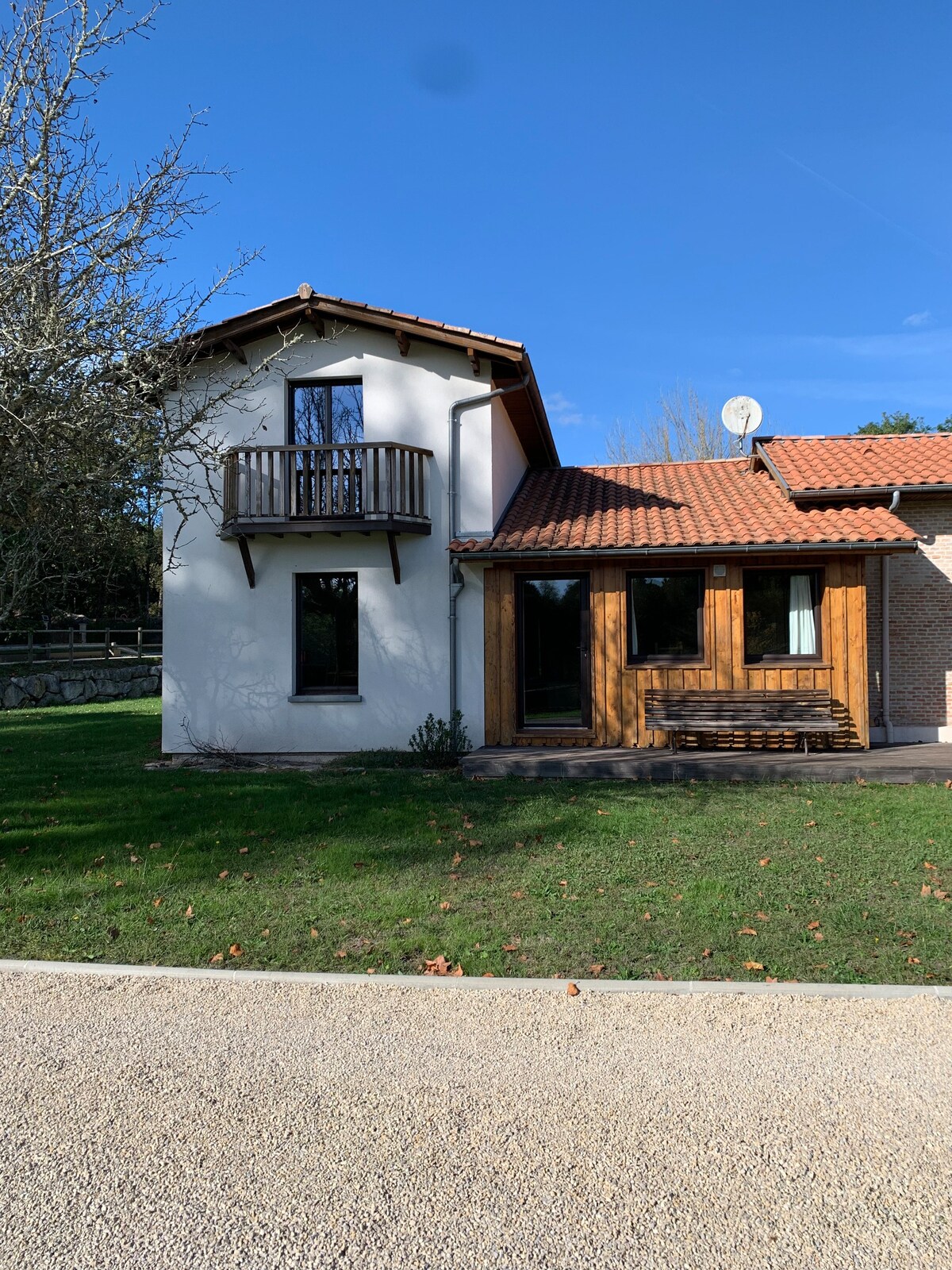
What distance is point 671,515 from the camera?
1309cm

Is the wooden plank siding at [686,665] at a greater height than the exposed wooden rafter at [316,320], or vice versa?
the exposed wooden rafter at [316,320]

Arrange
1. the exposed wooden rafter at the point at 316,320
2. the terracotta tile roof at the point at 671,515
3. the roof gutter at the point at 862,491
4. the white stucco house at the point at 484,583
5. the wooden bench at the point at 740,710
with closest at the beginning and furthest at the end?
the wooden bench at the point at 740,710
the terracotta tile roof at the point at 671,515
the white stucco house at the point at 484,583
the roof gutter at the point at 862,491
the exposed wooden rafter at the point at 316,320

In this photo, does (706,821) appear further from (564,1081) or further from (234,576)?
(234,576)

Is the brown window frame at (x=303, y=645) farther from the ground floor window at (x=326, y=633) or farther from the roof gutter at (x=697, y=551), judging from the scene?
the roof gutter at (x=697, y=551)

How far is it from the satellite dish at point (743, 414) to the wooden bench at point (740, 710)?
5921mm

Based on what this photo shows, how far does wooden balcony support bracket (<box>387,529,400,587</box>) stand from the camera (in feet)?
40.4

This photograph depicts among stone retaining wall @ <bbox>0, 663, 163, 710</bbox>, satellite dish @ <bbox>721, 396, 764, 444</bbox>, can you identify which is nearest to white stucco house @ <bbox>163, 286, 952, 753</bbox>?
satellite dish @ <bbox>721, 396, 764, 444</bbox>

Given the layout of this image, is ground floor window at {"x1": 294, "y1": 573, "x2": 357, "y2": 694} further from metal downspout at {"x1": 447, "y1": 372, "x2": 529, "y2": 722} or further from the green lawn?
the green lawn

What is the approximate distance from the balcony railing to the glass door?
1943mm

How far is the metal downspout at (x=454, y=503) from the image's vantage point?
41.1ft

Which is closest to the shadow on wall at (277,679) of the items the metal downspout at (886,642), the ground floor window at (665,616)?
the ground floor window at (665,616)

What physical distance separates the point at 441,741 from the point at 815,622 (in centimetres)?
544

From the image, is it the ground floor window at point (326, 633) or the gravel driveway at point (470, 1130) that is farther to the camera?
the ground floor window at point (326, 633)

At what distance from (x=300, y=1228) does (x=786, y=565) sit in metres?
10.9
